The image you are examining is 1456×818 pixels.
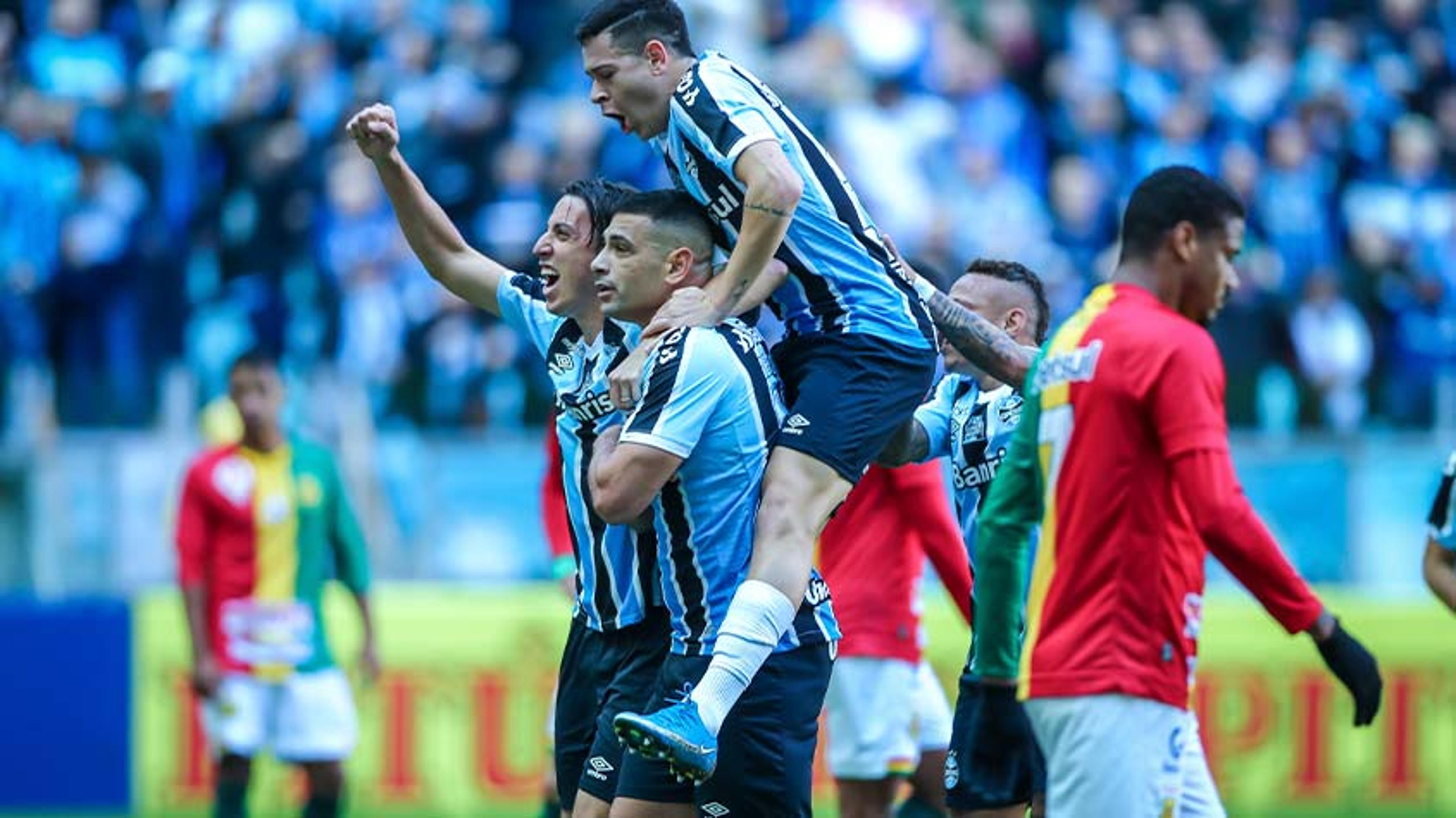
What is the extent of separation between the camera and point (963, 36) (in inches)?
795

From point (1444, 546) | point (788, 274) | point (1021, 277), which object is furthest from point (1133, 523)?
point (1444, 546)

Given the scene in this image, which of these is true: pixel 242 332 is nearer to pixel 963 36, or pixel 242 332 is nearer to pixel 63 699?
pixel 63 699

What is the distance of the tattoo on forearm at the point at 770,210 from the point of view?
22.7 feet

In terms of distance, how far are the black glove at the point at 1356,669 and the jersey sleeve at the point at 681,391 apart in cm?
183

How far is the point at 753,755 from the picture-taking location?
666 cm

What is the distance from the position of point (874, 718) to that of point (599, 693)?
2671 mm

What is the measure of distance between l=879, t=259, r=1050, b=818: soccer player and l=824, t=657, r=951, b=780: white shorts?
146 centimetres

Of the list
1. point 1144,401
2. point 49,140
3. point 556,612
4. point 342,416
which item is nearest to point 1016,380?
point 1144,401

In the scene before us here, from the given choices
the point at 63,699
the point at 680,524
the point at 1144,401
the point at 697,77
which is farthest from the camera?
the point at 63,699

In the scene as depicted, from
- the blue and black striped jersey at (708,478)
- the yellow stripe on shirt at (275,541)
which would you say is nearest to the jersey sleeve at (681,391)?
the blue and black striped jersey at (708,478)

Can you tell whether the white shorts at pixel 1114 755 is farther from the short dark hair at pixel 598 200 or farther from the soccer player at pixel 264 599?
the soccer player at pixel 264 599

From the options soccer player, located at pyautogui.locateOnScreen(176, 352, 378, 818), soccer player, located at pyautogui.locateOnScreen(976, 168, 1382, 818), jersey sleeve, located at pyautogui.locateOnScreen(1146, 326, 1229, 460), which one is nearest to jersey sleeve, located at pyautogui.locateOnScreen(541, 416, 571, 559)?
soccer player, located at pyautogui.locateOnScreen(176, 352, 378, 818)

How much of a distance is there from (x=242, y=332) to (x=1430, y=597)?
809cm

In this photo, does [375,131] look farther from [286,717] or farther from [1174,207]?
[286,717]
